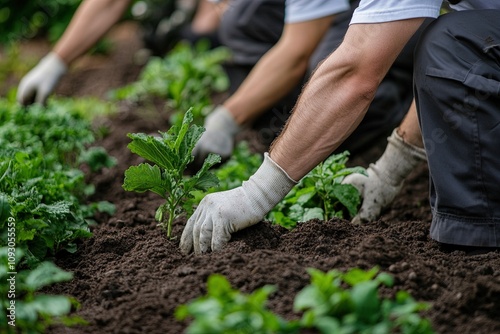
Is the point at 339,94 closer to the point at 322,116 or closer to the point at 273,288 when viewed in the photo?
the point at 322,116

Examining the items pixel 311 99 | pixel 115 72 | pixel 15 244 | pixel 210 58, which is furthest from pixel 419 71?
pixel 115 72

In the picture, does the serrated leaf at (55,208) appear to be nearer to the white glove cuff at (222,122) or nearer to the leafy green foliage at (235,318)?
the leafy green foliage at (235,318)

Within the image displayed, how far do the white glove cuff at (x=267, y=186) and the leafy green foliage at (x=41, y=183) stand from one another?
0.65 metres

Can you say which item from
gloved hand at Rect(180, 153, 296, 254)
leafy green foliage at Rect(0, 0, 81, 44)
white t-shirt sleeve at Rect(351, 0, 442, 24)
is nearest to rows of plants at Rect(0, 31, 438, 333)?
gloved hand at Rect(180, 153, 296, 254)

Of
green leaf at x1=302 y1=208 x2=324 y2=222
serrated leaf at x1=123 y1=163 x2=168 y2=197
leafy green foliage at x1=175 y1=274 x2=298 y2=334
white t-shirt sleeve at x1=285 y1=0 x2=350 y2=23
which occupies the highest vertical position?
white t-shirt sleeve at x1=285 y1=0 x2=350 y2=23

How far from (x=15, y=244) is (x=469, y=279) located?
4.79 feet

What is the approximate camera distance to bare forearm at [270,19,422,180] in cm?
249

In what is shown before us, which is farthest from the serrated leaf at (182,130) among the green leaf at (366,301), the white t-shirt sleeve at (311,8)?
the white t-shirt sleeve at (311,8)

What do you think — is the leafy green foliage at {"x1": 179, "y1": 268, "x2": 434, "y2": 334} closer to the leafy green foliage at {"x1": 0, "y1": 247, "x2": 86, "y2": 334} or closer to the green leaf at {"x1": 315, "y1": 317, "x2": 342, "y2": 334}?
the green leaf at {"x1": 315, "y1": 317, "x2": 342, "y2": 334}

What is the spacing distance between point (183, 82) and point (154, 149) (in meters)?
2.09

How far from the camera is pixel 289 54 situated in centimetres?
386

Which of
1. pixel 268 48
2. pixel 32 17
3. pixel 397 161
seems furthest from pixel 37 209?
pixel 32 17

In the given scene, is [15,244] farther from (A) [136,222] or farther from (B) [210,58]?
(B) [210,58]

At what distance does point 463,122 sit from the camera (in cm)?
264
